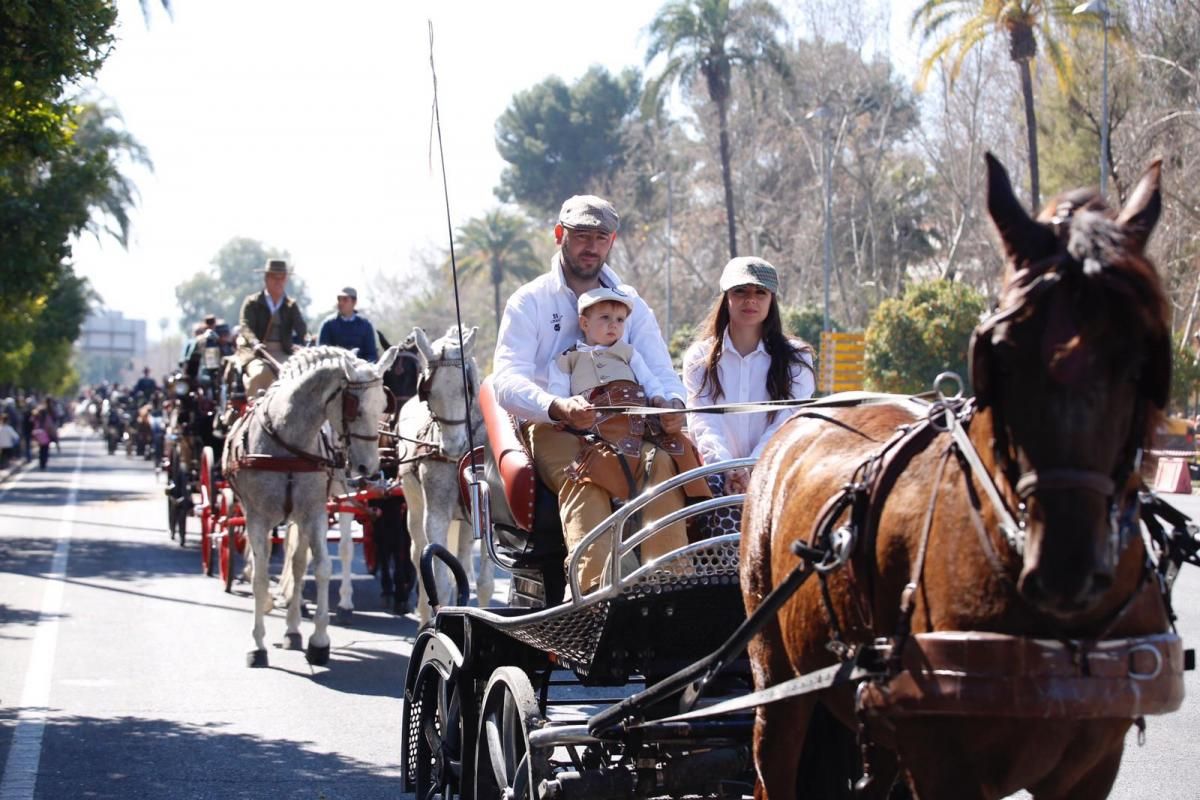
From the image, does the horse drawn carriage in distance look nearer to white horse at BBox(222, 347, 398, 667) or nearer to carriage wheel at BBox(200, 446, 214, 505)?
white horse at BBox(222, 347, 398, 667)

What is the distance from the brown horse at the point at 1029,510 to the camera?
3.09 meters

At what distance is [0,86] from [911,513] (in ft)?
27.7

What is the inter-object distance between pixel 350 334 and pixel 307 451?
124 inches

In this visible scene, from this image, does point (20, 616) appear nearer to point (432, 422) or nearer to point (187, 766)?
point (432, 422)

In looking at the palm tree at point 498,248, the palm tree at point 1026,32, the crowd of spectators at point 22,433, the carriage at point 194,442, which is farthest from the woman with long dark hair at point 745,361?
the palm tree at point 498,248

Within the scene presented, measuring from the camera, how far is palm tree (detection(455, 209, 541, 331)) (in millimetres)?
67125

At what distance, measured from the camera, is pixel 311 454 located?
12008 mm

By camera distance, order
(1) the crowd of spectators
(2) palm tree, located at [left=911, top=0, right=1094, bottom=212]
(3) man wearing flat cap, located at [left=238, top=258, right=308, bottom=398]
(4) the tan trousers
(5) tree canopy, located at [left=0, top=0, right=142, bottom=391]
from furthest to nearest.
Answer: (1) the crowd of spectators
(2) palm tree, located at [left=911, top=0, right=1094, bottom=212]
(3) man wearing flat cap, located at [left=238, top=258, right=308, bottom=398]
(5) tree canopy, located at [left=0, top=0, right=142, bottom=391]
(4) the tan trousers

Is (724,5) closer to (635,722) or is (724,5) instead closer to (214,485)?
(214,485)

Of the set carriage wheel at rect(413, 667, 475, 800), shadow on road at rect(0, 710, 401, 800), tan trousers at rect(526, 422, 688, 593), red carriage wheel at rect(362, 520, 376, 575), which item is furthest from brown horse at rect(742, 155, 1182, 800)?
red carriage wheel at rect(362, 520, 376, 575)

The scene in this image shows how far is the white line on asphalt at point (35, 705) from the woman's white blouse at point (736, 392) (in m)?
3.62

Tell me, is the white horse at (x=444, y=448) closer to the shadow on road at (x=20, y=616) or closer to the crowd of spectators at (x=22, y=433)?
the shadow on road at (x=20, y=616)

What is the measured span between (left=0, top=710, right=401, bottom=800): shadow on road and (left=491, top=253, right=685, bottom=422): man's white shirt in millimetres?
2259

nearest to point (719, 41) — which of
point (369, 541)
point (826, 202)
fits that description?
point (826, 202)
